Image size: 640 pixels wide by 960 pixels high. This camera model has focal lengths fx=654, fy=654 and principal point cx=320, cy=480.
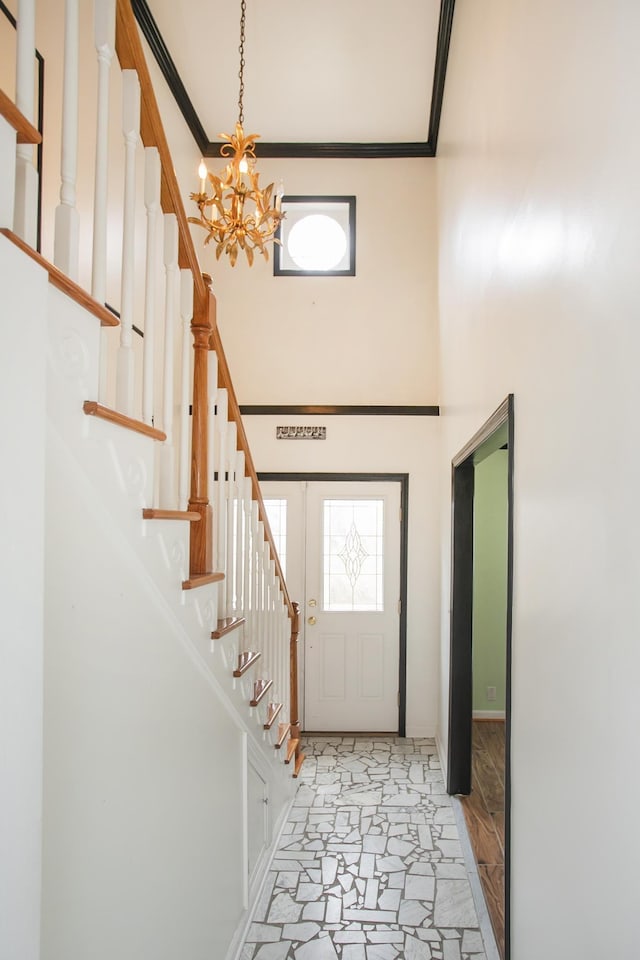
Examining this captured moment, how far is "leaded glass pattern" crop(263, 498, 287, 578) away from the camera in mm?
5699

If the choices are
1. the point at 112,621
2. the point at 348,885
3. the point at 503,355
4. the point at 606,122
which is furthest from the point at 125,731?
the point at 348,885

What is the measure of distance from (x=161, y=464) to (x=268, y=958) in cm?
217

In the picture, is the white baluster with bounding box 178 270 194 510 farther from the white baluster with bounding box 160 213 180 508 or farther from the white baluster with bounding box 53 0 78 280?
the white baluster with bounding box 53 0 78 280

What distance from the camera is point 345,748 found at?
17.4 feet

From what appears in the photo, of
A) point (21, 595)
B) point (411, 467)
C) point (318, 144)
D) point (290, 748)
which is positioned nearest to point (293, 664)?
point (290, 748)

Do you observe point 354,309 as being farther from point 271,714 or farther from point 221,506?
point 221,506

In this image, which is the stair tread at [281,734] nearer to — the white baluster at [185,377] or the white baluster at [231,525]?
the white baluster at [231,525]

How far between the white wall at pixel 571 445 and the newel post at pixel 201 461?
105cm

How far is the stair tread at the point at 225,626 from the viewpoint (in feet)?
7.09

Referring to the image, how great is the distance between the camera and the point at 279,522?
225 inches

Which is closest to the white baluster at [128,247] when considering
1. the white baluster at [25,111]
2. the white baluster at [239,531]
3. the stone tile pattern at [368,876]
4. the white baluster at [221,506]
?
the white baluster at [25,111]

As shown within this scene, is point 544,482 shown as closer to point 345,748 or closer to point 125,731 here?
point 125,731

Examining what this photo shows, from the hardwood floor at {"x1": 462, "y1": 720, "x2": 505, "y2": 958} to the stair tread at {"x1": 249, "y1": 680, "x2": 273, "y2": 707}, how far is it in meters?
1.39

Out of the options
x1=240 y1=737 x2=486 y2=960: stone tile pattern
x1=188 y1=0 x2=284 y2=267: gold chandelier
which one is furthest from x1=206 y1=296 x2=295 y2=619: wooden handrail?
x1=240 y1=737 x2=486 y2=960: stone tile pattern
